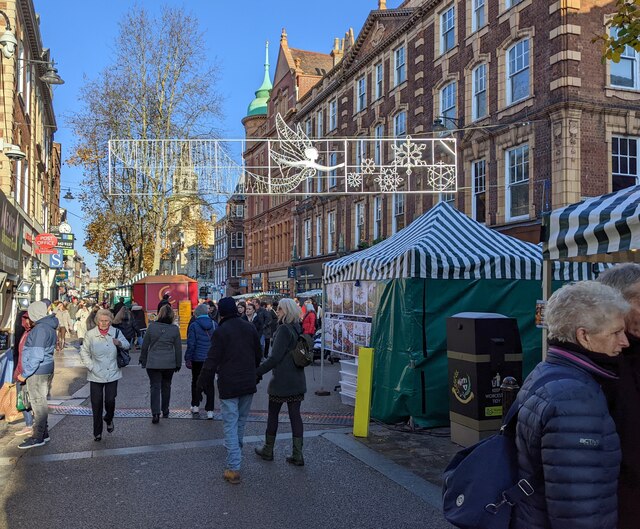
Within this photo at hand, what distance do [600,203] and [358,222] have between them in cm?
2973

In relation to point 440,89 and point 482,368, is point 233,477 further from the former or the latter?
point 440,89

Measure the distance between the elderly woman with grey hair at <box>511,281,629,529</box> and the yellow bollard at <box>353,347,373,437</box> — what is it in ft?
19.2

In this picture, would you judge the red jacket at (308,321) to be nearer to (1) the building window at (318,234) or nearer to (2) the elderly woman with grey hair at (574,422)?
(2) the elderly woman with grey hair at (574,422)

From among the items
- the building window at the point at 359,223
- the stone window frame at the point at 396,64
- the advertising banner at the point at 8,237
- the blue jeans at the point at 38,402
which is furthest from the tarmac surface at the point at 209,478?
the building window at the point at 359,223

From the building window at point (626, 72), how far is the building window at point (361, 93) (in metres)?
15.7

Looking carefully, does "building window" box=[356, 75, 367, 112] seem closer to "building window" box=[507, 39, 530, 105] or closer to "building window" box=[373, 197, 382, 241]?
"building window" box=[373, 197, 382, 241]

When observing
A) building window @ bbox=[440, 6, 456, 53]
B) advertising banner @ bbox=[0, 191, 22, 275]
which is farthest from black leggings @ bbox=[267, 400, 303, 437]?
building window @ bbox=[440, 6, 456, 53]

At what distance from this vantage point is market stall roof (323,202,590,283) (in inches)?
354

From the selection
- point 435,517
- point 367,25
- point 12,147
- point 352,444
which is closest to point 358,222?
point 367,25

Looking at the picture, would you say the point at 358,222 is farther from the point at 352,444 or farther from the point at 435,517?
the point at 435,517

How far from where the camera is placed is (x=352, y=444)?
7957 millimetres

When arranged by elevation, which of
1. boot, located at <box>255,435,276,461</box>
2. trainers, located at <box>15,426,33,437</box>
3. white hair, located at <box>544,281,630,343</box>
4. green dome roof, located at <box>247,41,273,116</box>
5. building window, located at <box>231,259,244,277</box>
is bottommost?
trainers, located at <box>15,426,33,437</box>

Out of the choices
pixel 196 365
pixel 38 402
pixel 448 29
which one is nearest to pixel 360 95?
pixel 448 29

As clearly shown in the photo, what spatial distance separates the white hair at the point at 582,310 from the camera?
2.54 m
